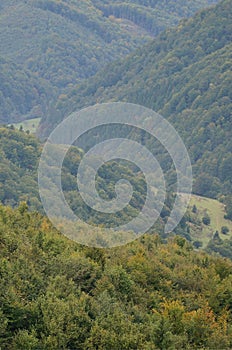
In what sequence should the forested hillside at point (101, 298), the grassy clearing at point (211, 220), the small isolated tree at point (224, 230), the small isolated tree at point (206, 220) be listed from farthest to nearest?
the small isolated tree at point (206, 220) < the small isolated tree at point (224, 230) < the grassy clearing at point (211, 220) < the forested hillside at point (101, 298)

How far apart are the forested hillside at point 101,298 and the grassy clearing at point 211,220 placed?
261 ft

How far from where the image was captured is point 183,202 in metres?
138

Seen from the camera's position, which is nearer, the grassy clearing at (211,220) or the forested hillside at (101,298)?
the forested hillside at (101,298)

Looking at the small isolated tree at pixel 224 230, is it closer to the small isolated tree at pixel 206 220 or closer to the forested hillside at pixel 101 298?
the small isolated tree at pixel 206 220

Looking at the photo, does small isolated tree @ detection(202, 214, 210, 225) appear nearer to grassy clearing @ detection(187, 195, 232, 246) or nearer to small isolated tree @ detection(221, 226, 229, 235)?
grassy clearing @ detection(187, 195, 232, 246)

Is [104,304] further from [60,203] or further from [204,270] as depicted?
[60,203]

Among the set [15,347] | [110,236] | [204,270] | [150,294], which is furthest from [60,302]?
[110,236]

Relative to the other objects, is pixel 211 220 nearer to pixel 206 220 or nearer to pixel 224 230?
pixel 206 220

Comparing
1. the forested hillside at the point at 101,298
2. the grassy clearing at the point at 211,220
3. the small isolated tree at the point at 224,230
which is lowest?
the grassy clearing at the point at 211,220

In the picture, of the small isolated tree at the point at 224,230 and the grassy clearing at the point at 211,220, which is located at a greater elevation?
the small isolated tree at the point at 224,230

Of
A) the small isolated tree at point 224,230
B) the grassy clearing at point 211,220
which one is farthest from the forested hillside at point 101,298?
the small isolated tree at point 224,230

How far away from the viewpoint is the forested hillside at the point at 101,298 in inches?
1180

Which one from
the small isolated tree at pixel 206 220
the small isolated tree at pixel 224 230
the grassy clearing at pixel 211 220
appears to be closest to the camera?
the grassy clearing at pixel 211 220

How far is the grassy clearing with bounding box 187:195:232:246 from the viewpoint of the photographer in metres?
126
